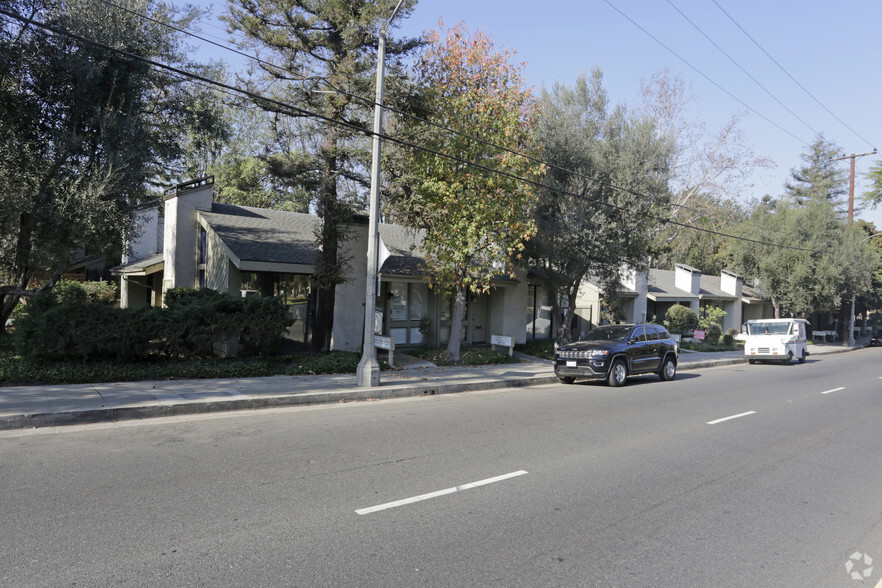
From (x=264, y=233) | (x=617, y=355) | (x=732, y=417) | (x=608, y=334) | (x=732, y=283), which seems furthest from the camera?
(x=732, y=283)

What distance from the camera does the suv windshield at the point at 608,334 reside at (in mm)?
15746

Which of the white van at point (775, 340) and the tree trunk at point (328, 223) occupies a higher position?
the tree trunk at point (328, 223)

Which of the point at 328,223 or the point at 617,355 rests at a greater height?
the point at 328,223

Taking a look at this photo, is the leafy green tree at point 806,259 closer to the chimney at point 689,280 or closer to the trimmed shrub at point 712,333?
the chimney at point 689,280

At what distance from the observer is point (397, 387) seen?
12.6m

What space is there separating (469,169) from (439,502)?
1180cm

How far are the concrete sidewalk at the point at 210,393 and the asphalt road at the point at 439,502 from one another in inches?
20.4

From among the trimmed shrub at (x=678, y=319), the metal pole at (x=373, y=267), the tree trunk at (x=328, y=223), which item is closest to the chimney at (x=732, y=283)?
the trimmed shrub at (x=678, y=319)

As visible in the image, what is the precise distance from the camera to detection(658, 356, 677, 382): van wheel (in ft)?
55.1

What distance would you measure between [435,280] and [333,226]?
3472mm

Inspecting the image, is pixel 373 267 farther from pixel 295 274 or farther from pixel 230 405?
pixel 295 274

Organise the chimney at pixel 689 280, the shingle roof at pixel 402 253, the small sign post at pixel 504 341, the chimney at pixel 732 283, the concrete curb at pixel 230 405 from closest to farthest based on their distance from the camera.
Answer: the concrete curb at pixel 230 405, the shingle roof at pixel 402 253, the small sign post at pixel 504 341, the chimney at pixel 689 280, the chimney at pixel 732 283

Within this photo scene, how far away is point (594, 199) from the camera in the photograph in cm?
1978

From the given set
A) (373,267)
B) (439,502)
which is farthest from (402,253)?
(439,502)
